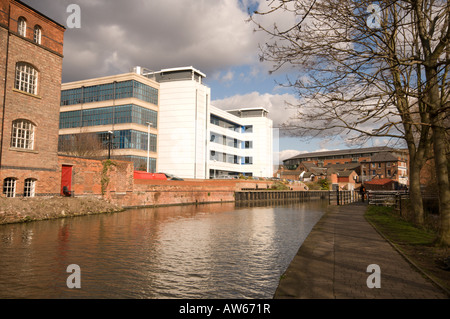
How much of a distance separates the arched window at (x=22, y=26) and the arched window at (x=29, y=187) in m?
8.56

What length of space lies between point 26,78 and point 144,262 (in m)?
16.3

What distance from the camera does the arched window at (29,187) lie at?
61.3ft

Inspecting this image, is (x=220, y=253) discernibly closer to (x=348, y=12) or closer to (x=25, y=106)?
(x=348, y=12)

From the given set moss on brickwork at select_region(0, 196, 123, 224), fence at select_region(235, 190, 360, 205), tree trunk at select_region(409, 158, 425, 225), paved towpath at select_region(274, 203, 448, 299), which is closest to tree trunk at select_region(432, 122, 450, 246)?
paved towpath at select_region(274, 203, 448, 299)

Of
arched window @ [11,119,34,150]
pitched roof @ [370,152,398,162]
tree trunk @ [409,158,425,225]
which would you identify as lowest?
tree trunk @ [409,158,425,225]

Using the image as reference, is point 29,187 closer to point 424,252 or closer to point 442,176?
point 424,252

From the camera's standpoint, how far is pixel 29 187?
18.9 m

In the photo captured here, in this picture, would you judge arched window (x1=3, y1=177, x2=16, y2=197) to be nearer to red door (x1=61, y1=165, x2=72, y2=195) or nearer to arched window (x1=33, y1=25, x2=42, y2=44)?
red door (x1=61, y1=165, x2=72, y2=195)

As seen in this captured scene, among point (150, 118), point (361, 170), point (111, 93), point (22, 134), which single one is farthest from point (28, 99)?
point (361, 170)

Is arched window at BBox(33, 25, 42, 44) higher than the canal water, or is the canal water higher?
arched window at BBox(33, 25, 42, 44)

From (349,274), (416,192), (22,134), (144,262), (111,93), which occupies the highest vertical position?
(111,93)

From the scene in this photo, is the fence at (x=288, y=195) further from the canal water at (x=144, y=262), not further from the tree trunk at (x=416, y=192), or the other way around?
the canal water at (x=144, y=262)

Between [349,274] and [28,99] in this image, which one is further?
[28,99]

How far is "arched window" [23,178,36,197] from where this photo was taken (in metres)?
18.7
